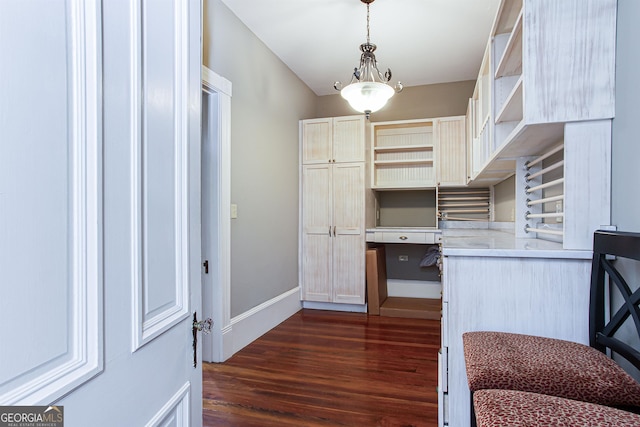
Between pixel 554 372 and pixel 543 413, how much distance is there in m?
0.27

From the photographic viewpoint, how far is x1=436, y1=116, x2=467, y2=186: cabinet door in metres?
4.04

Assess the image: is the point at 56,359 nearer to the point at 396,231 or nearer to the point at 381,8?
the point at 381,8

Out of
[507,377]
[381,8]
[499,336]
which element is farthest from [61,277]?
[381,8]

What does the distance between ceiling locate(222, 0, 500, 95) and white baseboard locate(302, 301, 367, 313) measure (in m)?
2.71

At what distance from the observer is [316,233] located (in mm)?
4176

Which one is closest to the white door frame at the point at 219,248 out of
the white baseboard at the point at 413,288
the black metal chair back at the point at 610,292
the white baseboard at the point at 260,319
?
the white baseboard at the point at 260,319

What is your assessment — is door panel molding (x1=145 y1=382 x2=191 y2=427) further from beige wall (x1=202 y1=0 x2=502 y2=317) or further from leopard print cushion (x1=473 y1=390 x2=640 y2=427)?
beige wall (x1=202 y1=0 x2=502 y2=317)

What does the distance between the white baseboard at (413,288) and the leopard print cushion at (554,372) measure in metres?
3.33

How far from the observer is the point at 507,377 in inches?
40.7

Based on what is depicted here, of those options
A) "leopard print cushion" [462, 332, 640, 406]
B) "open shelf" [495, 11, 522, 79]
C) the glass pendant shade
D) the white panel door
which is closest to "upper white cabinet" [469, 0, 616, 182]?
"open shelf" [495, 11, 522, 79]

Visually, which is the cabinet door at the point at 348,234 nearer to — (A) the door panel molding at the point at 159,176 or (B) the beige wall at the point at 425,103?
(B) the beige wall at the point at 425,103

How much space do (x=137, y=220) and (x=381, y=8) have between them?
111 inches

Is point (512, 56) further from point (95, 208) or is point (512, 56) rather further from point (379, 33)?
point (95, 208)

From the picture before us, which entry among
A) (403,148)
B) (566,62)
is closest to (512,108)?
(566,62)
